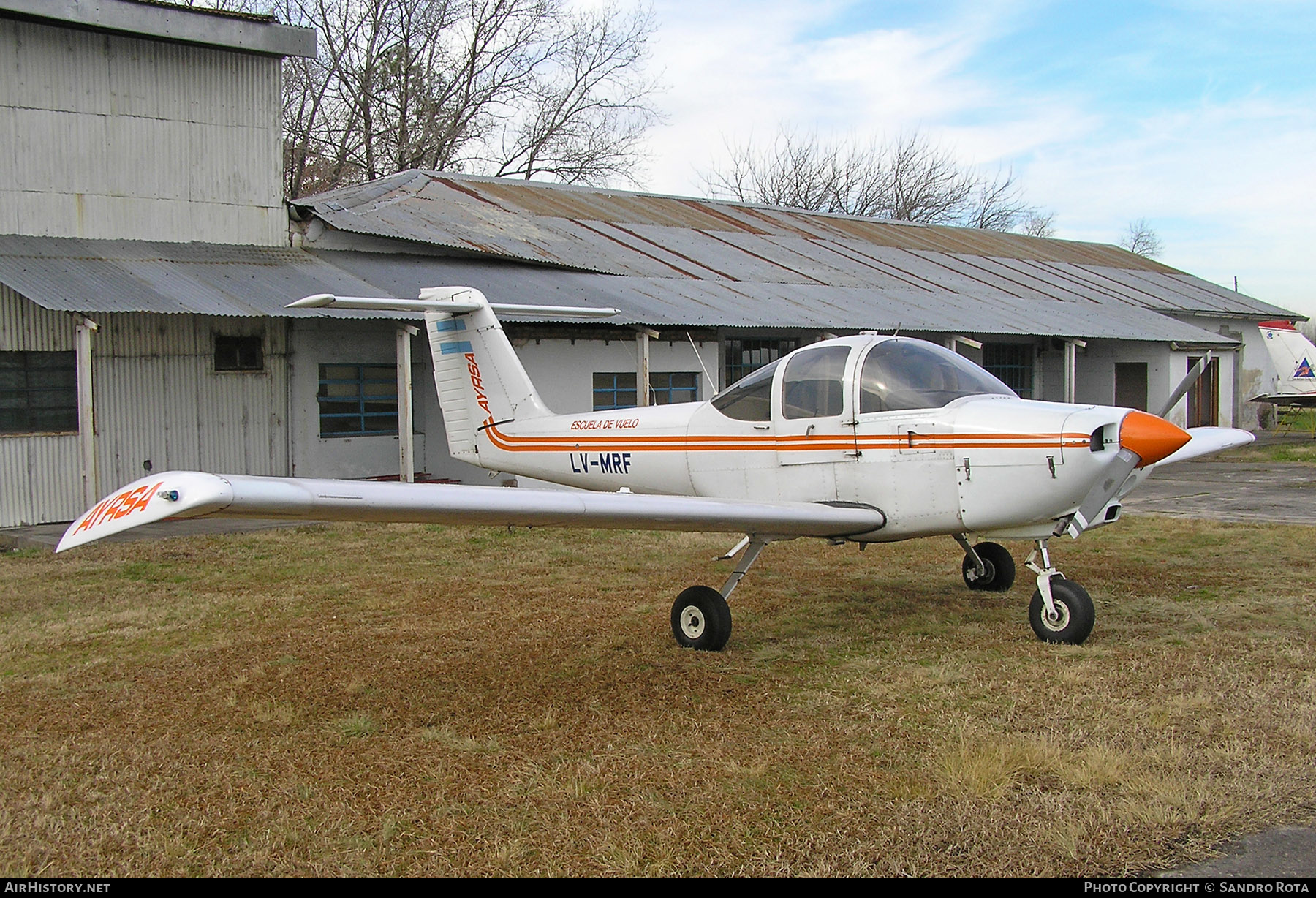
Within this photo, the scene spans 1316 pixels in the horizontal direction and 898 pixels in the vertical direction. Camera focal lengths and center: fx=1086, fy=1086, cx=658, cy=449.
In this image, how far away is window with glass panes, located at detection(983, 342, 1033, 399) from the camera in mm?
25531

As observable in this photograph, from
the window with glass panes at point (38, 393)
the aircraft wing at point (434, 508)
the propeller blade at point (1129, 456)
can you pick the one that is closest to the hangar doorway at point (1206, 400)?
the propeller blade at point (1129, 456)

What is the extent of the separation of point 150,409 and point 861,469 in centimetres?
1043

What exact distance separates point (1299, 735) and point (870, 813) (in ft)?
7.18

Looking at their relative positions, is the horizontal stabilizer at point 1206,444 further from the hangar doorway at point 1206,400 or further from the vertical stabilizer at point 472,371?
the hangar doorway at point 1206,400

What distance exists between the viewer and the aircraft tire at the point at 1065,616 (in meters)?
6.56

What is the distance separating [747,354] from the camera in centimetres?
2095

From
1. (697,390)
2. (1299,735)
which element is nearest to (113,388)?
(697,390)

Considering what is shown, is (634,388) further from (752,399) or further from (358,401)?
(752,399)

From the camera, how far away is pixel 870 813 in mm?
4047

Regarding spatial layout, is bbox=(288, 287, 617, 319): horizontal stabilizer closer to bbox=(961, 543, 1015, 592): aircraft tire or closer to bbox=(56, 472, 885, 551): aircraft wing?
bbox=(56, 472, 885, 551): aircraft wing

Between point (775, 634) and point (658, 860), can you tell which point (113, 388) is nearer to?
point (775, 634)

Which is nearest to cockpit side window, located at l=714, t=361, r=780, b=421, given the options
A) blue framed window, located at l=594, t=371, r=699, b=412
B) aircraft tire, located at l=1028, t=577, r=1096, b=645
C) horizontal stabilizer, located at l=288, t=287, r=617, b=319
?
aircraft tire, located at l=1028, t=577, r=1096, b=645

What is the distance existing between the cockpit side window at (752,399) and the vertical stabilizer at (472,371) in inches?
93.3

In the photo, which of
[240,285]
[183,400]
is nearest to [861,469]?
[240,285]
